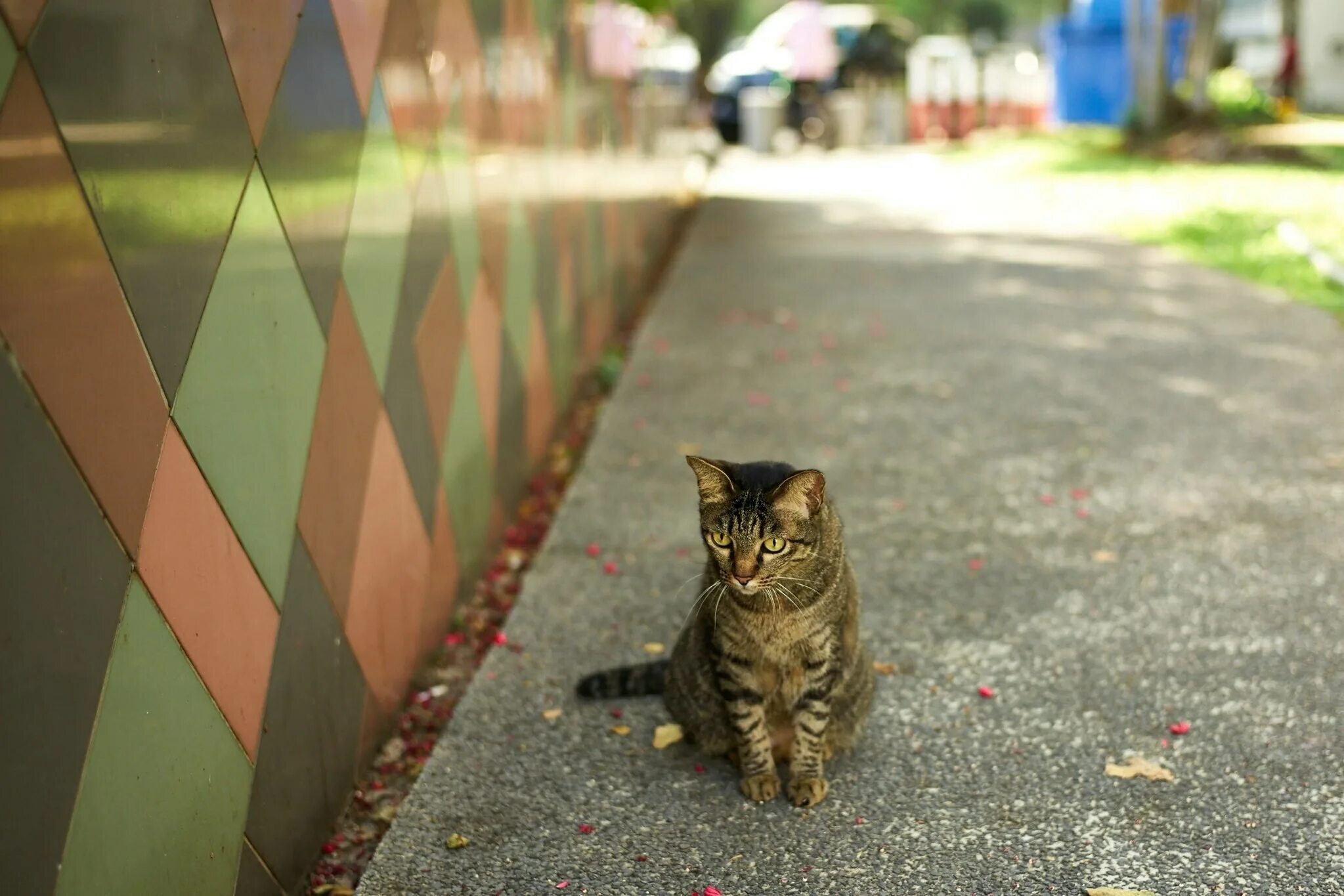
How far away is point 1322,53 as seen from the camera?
25.9 metres

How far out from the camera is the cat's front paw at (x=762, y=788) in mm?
3416

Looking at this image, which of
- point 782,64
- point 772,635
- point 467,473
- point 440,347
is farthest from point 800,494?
point 782,64

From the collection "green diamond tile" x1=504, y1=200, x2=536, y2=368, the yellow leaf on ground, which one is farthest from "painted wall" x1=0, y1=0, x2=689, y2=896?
the yellow leaf on ground

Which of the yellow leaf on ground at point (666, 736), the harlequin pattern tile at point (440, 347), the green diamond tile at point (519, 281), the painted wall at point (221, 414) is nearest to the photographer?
the painted wall at point (221, 414)

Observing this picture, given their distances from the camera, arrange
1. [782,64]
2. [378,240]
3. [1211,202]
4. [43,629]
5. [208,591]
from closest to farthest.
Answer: [43,629] < [208,591] < [378,240] < [1211,202] < [782,64]

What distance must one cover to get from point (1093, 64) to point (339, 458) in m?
24.2

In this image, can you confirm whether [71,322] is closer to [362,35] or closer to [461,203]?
[362,35]

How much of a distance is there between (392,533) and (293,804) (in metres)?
0.96

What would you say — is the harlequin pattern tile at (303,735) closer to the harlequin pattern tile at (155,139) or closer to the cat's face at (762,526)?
the harlequin pattern tile at (155,139)

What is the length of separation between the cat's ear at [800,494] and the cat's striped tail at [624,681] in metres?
0.94

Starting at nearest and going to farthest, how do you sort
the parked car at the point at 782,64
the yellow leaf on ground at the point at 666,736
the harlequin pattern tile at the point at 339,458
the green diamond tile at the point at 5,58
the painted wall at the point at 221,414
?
the green diamond tile at the point at 5,58
the painted wall at the point at 221,414
the harlequin pattern tile at the point at 339,458
the yellow leaf on ground at the point at 666,736
the parked car at the point at 782,64

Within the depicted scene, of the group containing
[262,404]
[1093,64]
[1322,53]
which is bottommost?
[262,404]

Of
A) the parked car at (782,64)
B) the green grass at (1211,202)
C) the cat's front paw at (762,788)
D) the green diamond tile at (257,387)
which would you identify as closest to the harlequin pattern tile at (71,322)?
the green diamond tile at (257,387)

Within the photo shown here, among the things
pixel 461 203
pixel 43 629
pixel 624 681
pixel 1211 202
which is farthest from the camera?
pixel 1211 202
